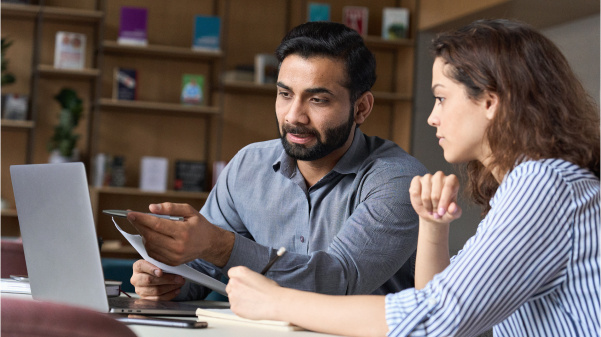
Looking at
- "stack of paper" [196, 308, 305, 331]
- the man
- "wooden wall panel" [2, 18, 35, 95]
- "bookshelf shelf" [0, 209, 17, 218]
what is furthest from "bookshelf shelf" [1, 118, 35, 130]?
"stack of paper" [196, 308, 305, 331]

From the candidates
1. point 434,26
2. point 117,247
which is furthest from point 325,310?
point 434,26

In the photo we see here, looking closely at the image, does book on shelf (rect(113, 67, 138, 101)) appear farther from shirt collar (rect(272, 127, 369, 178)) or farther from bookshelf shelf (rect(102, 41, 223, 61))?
shirt collar (rect(272, 127, 369, 178))

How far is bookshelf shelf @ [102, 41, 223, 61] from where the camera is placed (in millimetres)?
5204

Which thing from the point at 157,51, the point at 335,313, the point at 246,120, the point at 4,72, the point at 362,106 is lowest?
the point at 335,313

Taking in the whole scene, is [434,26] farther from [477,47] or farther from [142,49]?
[477,47]

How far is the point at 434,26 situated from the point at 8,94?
3.19 meters

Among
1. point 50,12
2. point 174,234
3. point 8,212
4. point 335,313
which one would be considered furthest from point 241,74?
point 335,313

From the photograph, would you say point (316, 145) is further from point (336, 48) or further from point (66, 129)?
point (66, 129)

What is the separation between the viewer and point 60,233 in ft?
4.00

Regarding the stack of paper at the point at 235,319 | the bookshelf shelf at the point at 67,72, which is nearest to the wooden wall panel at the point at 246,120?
the bookshelf shelf at the point at 67,72

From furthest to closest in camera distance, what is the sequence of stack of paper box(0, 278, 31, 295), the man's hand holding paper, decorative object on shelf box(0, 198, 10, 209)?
decorative object on shelf box(0, 198, 10, 209), stack of paper box(0, 278, 31, 295), the man's hand holding paper

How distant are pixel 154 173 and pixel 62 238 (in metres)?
4.20

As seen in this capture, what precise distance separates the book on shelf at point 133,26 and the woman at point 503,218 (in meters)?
4.27

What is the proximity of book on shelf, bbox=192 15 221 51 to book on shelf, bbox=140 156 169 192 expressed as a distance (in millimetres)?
915
